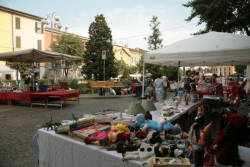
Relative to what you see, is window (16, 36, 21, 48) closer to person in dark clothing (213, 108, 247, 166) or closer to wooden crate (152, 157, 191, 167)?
wooden crate (152, 157, 191, 167)

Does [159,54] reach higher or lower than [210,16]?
lower

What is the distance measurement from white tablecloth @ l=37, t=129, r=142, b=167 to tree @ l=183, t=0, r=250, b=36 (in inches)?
512

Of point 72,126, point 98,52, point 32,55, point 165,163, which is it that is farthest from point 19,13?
point 165,163

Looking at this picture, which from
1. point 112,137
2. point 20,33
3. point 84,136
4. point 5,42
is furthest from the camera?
point 20,33

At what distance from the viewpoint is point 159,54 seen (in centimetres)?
546

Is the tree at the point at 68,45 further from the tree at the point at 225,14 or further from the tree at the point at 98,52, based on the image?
the tree at the point at 225,14

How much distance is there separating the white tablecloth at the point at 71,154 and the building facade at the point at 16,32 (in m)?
26.7

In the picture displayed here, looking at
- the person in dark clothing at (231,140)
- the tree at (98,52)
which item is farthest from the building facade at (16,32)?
the person in dark clothing at (231,140)

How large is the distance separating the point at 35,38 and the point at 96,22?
12227 millimetres

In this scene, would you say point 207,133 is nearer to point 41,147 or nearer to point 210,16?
point 41,147

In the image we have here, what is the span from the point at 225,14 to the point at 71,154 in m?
14.0

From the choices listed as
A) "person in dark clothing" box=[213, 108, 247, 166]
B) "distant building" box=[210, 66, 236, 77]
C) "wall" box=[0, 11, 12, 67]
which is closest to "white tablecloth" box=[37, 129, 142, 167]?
"person in dark clothing" box=[213, 108, 247, 166]

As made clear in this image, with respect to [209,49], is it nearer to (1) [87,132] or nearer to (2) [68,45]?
(1) [87,132]

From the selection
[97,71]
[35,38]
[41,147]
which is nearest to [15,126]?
[41,147]
